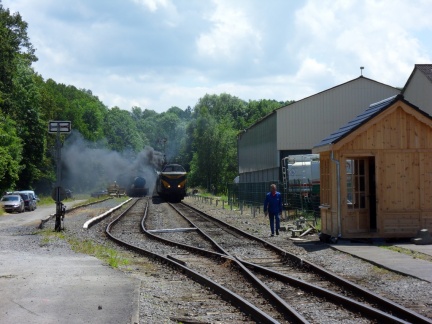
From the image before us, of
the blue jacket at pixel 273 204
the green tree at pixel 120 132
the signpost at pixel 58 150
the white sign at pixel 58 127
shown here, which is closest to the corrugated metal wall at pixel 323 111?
the signpost at pixel 58 150

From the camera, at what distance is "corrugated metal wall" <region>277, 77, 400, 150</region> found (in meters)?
49.4

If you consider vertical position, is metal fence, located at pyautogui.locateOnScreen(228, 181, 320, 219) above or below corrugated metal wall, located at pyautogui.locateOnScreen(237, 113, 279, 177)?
below

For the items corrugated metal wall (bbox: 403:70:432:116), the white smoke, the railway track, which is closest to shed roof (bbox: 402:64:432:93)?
corrugated metal wall (bbox: 403:70:432:116)

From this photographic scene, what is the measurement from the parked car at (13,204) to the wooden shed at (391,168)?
106 ft

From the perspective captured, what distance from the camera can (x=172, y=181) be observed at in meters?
56.8

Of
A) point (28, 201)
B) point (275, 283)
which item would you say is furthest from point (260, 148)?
point (275, 283)

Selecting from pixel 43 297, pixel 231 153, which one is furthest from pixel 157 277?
pixel 231 153

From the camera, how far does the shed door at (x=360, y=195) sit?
20031 millimetres

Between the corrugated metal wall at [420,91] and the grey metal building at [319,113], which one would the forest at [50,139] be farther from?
the corrugated metal wall at [420,91]

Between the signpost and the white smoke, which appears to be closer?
the signpost

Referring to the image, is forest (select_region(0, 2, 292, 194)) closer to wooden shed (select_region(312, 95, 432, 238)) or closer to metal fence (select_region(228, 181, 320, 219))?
metal fence (select_region(228, 181, 320, 219))

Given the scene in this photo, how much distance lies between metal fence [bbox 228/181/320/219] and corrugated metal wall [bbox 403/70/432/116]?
320 inches

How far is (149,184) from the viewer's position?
263 ft

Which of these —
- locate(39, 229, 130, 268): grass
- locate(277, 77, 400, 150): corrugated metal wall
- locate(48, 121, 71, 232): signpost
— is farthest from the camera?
locate(277, 77, 400, 150): corrugated metal wall
